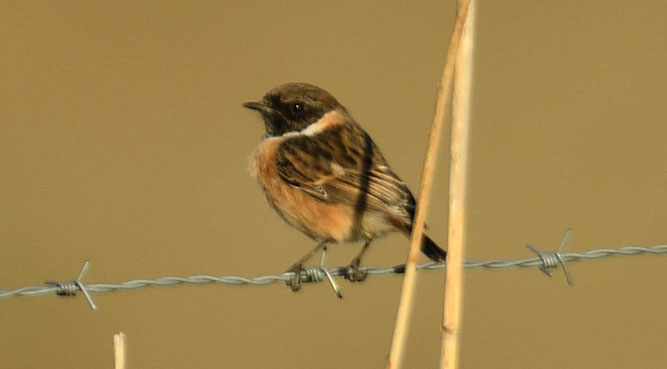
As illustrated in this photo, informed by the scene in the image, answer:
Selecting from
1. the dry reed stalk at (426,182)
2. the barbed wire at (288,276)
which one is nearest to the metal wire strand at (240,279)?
the barbed wire at (288,276)

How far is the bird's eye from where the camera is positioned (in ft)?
27.2

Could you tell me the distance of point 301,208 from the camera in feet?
25.1

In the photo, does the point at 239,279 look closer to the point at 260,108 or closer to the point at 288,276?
the point at 288,276

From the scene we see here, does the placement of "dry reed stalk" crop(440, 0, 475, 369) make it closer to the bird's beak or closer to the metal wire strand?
the metal wire strand

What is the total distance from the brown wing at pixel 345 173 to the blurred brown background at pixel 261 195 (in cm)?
137

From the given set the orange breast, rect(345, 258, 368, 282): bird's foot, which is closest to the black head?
the orange breast

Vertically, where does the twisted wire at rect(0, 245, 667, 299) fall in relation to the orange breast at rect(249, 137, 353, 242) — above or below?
below

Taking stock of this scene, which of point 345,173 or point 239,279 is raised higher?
point 345,173

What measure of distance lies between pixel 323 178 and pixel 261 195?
6884mm

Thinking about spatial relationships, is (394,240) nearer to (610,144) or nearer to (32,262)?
(610,144)

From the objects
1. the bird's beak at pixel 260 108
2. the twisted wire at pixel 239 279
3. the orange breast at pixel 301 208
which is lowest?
the twisted wire at pixel 239 279

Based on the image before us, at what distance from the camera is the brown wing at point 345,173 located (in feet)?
23.9

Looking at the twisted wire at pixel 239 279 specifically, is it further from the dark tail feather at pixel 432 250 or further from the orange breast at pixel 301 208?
the orange breast at pixel 301 208

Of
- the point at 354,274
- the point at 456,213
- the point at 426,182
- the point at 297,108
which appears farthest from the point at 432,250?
the point at 426,182
